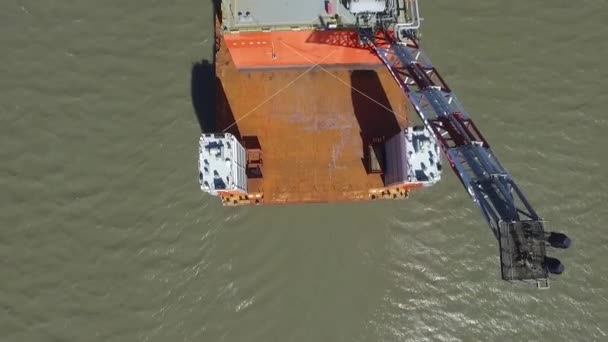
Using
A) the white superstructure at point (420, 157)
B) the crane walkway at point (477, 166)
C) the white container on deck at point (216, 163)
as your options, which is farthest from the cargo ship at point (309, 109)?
the crane walkway at point (477, 166)

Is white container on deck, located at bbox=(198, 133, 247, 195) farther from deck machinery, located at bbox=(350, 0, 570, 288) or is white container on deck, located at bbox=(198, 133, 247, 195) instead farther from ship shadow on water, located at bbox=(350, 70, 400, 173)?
deck machinery, located at bbox=(350, 0, 570, 288)

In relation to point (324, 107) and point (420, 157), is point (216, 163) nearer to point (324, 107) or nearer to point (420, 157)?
point (324, 107)

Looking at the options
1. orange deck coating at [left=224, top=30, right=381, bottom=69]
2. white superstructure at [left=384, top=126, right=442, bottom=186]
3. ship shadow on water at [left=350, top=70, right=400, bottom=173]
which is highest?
orange deck coating at [left=224, top=30, right=381, bottom=69]

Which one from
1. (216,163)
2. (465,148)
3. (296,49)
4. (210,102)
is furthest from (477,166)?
(210,102)

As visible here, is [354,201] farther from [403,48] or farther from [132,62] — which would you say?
[132,62]

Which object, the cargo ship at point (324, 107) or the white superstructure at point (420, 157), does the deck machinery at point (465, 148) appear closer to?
the cargo ship at point (324, 107)

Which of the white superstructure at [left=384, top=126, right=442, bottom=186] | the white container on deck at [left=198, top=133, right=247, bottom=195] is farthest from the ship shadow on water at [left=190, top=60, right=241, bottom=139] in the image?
the white superstructure at [left=384, top=126, right=442, bottom=186]
